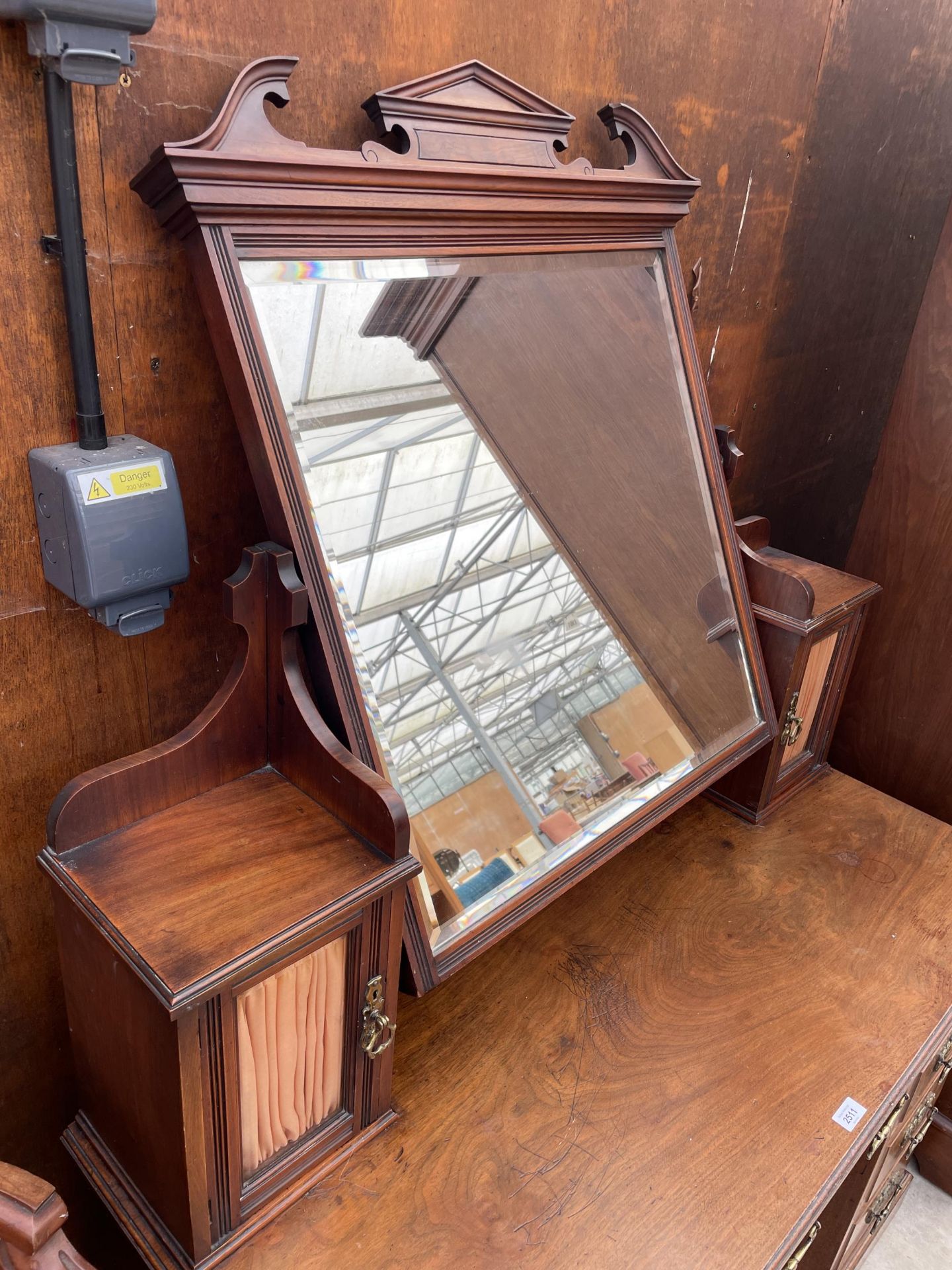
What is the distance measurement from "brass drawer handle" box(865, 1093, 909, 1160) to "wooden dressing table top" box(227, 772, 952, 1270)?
6 centimetres

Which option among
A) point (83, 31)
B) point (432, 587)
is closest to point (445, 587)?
point (432, 587)

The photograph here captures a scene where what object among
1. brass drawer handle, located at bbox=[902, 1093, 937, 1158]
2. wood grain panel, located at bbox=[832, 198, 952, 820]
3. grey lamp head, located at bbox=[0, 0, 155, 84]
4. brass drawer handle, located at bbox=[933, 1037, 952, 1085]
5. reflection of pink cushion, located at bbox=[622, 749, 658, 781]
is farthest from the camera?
wood grain panel, located at bbox=[832, 198, 952, 820]

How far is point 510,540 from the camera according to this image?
1.31 meters

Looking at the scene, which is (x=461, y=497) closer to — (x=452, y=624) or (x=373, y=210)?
(x=452, y=624)

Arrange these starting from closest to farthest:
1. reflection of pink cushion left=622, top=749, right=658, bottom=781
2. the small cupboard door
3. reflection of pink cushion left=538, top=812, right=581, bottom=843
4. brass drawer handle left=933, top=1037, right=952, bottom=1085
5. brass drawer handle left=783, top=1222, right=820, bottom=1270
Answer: the small cupboard door, brass drawer handle left=783, top=1222, right=820, bottom=1270, reflection of pink cushion left=538, top=812, right=581, bottom=843, reflection of pink cushion left=622, top=749, right=658, bottom=781, brass drawer handle left=933, top=1037, right=952, bottom=1085

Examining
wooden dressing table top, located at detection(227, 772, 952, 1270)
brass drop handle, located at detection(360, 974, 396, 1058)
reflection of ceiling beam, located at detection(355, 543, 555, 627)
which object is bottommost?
wooden dressing table top, located at detection(227, 772, 952, 1270)

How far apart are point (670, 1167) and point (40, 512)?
1.09 metres

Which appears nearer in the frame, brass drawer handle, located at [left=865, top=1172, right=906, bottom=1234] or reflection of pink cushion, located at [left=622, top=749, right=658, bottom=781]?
reflection of pink cushion, located at [left=622, top=749, right=658, bottom=781]

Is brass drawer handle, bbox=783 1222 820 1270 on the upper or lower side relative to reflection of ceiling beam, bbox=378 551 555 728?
lower

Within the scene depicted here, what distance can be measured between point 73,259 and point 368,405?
36 cm

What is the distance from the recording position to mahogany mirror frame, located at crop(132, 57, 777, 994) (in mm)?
954

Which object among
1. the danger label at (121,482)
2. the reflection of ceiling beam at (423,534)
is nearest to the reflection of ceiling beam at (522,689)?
the reflection of ceiling beam at (423,534)

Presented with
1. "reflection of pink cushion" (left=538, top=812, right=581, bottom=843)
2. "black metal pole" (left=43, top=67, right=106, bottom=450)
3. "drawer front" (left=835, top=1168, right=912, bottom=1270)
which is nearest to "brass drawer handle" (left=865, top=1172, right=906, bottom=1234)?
"drawer front" (left=835, top=1168, right=912, bottom=1270)

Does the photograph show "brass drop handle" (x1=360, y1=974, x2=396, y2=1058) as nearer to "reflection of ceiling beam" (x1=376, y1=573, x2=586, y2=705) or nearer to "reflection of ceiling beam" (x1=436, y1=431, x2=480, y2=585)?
"reflection of ceiling beam" (x1=376, y1=573, x2=586, y2=705)
